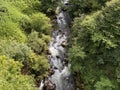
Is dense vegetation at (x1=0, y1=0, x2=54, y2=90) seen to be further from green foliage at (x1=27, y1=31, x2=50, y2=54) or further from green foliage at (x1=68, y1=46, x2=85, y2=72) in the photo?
green foliage at (x1=68, y1=46, x2=85, y2=72)

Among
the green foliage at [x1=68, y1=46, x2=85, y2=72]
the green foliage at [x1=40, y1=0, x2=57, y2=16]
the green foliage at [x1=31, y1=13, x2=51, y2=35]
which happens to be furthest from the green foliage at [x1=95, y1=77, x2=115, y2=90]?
the green foliage at [x1=40, y1=0, x2=57, y2=16]

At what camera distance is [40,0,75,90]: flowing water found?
2159 centimetres

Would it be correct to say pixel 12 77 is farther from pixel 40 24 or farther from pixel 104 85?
pixel 40 24

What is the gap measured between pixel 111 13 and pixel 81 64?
4.50 meters

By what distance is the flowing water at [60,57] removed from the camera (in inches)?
850

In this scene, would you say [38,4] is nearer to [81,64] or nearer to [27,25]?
[27,25]

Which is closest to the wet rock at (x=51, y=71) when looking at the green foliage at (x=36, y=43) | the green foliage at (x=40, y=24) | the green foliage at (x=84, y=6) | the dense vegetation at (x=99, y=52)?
the green foliage at (x=36, y=43)

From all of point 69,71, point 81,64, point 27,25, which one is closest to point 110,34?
point 81,64

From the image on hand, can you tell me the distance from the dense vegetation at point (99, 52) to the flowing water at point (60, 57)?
1177mm

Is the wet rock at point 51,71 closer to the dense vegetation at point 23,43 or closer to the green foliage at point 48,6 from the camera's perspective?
the dense vegetation at point 23,43

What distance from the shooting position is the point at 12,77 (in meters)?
17.5

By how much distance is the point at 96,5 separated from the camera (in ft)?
85.1

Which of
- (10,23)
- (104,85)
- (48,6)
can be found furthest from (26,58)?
(48,6)

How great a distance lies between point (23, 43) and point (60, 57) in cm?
370
